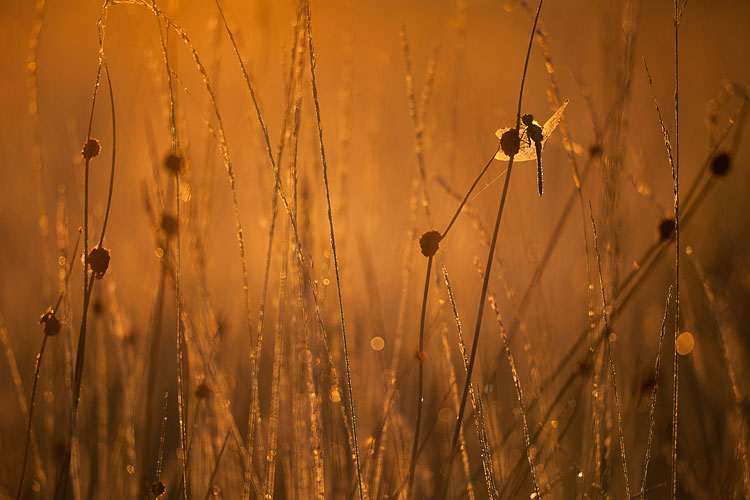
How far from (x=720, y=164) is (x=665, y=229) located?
5.7 inches

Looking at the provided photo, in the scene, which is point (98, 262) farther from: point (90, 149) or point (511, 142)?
point (511, 142)

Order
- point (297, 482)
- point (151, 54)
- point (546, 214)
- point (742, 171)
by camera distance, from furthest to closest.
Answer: point (742, 171) → point (546, 214) → point (151, 54) → point (297, 482)

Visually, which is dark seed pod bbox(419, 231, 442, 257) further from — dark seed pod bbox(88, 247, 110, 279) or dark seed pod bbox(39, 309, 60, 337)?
dark seed pod bbox(39, 309, 60, 337)

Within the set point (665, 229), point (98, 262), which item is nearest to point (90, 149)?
point (98, 262)

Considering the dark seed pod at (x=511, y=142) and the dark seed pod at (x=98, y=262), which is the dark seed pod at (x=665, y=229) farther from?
the dark seed pod at (x=98, y=262)

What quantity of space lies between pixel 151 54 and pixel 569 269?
126 centimetres

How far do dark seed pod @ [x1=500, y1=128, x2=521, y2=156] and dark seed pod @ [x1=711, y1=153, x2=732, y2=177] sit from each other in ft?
1.45

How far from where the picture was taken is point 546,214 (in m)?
1.82

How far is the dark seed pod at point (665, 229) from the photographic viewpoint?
3.65ft

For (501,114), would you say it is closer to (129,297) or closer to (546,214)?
(546,214)

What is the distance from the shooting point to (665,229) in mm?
1124

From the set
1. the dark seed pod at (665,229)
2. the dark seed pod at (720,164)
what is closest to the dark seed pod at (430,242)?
the dark seed pod at (665,229)

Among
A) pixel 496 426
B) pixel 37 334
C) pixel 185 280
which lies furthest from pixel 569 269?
pixel 37 334

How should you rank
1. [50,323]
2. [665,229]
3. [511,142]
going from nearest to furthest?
1. [511,142]
2. [50,323]
3. [665,229]
